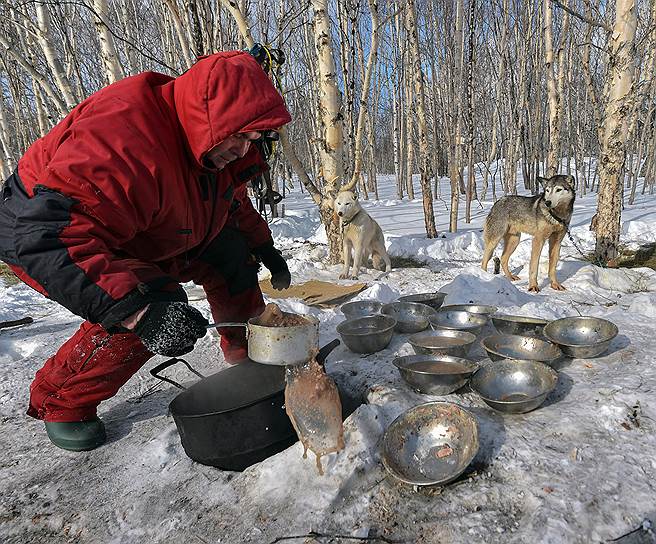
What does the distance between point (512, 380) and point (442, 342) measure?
546mm

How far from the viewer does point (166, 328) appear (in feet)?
5.53

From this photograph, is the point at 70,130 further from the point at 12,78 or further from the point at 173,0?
the point at 12,78

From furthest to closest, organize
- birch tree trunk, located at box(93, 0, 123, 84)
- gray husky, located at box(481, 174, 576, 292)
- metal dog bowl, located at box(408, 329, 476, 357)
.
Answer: birch tree trunk, located at box(93, 0, 123, 84), gray husky, located at box(481, 174, 576, 292), metal dog bowl, located at box(408, 329, 476, 357)

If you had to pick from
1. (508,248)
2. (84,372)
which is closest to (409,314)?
(84,372)

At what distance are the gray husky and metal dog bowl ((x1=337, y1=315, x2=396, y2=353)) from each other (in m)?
2.41

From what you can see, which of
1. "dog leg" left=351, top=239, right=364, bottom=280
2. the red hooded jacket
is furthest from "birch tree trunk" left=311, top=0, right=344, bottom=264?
the red hooded jacket

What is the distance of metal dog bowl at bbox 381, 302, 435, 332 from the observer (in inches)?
121

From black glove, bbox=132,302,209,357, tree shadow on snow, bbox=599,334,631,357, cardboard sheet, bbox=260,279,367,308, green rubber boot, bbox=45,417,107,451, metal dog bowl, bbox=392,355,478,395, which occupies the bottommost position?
cardboard sheet, bbox=260,279,367,308

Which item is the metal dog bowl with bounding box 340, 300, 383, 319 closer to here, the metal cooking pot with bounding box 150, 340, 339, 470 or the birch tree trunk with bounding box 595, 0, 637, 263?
the metal cooking pot with bounding box 150, 340, 339, 470

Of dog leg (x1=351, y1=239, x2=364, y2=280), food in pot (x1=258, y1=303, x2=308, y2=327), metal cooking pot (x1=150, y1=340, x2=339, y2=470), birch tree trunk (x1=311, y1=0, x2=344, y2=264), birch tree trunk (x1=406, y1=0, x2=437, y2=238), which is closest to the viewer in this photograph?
metal cooking pot (x1=150, y1=340, x2=339, y2=470)

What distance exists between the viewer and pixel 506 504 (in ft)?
5.01

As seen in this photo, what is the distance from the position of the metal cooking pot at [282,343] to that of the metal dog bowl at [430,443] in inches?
19.9

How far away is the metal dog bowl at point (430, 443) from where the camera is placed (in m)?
1.71

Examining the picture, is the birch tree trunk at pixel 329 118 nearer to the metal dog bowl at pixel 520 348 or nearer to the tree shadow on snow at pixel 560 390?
the metal dog bowl at pixel 520 348
